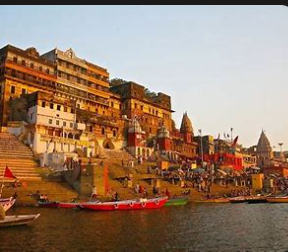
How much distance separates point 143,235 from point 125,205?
46.1ft

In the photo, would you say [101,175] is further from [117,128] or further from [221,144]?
[221,144]

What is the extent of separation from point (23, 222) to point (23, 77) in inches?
1602

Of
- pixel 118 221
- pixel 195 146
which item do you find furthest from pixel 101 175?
pixel 195 146

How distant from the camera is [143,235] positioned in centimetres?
1844

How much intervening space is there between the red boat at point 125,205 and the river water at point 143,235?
5437 millimetres

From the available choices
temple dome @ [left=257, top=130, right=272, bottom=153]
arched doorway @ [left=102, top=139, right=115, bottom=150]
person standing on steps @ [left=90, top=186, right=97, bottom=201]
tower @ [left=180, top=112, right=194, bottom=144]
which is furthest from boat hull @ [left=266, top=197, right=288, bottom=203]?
temple dome @ [left=257, top=130, right=272, bottom=153]

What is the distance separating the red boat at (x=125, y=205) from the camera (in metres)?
30.8

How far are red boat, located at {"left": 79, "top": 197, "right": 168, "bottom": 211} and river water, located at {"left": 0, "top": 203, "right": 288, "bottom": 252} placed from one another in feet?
17.8

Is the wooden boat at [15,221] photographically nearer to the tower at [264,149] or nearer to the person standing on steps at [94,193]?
the person standing on steps at [94,193]

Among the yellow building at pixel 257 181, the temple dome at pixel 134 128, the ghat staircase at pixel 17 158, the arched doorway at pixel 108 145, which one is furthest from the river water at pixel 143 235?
the yellow building at pixel 257 181

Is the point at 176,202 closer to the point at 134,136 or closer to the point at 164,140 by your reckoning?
the point at 134,136

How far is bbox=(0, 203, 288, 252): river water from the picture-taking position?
15656 mm

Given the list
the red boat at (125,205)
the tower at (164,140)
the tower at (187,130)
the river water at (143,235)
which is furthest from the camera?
the tower at (187,130)

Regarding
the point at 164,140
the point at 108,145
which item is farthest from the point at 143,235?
the point at 164,140
